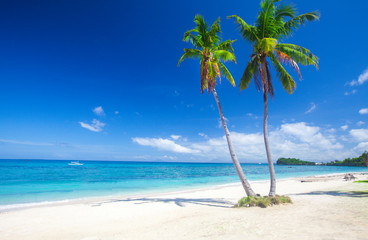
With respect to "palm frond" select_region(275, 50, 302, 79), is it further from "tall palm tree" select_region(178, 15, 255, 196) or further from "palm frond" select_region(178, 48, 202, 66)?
"palm frond" select_region(178, 48, 202, 66)

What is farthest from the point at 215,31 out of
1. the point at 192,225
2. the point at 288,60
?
the point at 192,225

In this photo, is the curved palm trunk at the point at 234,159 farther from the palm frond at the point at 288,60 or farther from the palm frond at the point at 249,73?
the palm frond at the point at 288,60

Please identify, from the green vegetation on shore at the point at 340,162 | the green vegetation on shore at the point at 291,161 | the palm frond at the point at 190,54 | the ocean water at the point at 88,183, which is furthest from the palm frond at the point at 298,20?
the green vegetation on shore at the point at 291,161

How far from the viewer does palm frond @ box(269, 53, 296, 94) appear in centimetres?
876

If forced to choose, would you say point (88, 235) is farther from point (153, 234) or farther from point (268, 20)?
point (268, 20)

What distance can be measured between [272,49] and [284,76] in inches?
62.6

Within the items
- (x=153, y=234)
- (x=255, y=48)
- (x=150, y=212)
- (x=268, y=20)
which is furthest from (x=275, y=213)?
(x=268, y=20)

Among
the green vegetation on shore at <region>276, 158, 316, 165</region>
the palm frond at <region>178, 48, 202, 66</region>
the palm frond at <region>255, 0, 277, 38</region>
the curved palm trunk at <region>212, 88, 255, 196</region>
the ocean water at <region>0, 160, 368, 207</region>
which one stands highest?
the palm frond at <region>255, 0, 277, 38</region>

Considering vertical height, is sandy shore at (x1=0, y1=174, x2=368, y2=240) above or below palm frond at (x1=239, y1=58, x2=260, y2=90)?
below

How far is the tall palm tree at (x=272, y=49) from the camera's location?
8.27 metres

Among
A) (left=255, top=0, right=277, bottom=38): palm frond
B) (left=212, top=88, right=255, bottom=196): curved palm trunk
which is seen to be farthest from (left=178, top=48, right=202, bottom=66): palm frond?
(left=255, top=0, right=277, bottom=38): palm frond

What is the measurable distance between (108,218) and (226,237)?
4.88 metres

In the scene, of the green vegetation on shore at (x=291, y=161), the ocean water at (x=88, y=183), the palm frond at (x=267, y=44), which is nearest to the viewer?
the palm frond at (x=267, y=44)

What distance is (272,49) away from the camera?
808 centimetres
